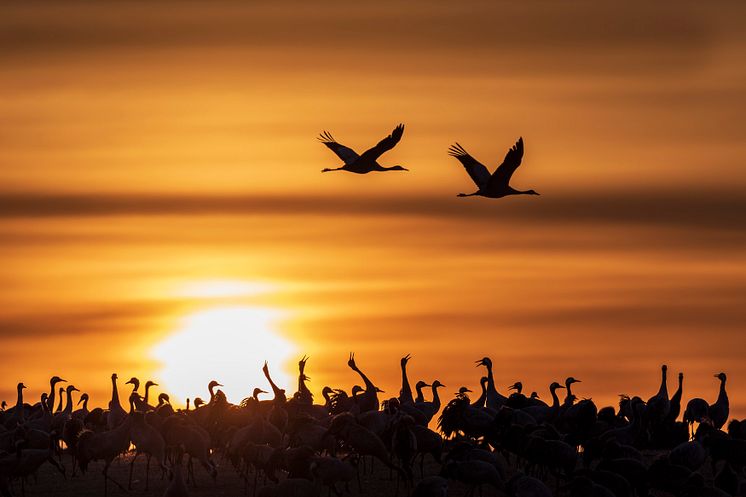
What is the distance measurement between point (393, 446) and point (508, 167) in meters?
9.54

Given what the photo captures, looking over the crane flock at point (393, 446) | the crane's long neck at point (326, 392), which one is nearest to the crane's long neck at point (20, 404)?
the crane flock at point (393, 446)

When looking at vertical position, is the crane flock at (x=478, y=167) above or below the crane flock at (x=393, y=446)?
above

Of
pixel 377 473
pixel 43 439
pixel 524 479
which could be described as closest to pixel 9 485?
pixel 43 439

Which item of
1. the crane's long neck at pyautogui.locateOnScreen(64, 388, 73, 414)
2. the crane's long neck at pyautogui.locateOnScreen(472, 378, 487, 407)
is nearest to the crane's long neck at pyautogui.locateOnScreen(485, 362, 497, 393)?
the crane's long neck at pyautogui.locateOnScreen(472, 378, 487, 407)

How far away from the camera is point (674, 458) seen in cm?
4062

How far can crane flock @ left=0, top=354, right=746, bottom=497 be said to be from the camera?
3859cm

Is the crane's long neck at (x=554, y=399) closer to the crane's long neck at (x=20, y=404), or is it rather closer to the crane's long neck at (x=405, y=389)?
the crane's long neck at (x=405, y=389)

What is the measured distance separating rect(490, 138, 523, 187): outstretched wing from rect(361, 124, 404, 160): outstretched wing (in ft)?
9.53

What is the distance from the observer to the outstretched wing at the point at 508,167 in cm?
4588

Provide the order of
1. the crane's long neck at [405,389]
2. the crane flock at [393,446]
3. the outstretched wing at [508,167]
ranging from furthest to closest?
the crane's long neck at [405,389] < the outstretched wing at [508,167] < the crane flock at [393,446]

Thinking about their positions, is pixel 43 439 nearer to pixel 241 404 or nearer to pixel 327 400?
pixel 241 404

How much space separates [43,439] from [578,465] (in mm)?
13514

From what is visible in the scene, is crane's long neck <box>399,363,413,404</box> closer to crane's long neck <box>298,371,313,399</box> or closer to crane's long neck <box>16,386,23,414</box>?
crane's long neck <box>298,371,313,399</box>

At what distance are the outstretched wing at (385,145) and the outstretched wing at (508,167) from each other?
9.53ft
